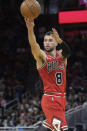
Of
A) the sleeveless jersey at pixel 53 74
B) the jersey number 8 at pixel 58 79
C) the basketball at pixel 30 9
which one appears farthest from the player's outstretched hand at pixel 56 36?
the jersey number 8 at pixel 58 79

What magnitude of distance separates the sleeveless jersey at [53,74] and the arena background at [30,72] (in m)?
5.37

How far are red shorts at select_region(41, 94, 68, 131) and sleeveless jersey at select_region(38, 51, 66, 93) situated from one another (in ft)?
0.51

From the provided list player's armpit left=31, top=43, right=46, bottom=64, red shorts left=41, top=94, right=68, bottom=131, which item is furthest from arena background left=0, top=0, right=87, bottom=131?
player's armpit left=31, top=43, right=46, bottom=64

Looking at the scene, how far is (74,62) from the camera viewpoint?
55.5 ft

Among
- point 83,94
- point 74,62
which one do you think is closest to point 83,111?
point 83,94

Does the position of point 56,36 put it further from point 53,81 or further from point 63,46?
point 53,81

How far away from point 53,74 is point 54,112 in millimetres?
648

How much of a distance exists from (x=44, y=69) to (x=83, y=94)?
7355mm

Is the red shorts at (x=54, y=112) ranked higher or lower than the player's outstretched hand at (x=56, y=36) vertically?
lower

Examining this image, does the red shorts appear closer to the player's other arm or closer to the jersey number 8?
the jersey number 8

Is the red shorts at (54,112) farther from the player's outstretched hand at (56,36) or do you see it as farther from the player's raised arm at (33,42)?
the player's outstretched hand at (56,36)

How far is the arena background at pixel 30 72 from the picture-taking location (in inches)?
491

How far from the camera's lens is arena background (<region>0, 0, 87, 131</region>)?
1246 cm

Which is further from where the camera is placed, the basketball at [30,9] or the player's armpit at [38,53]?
the basketball at [30,9]
